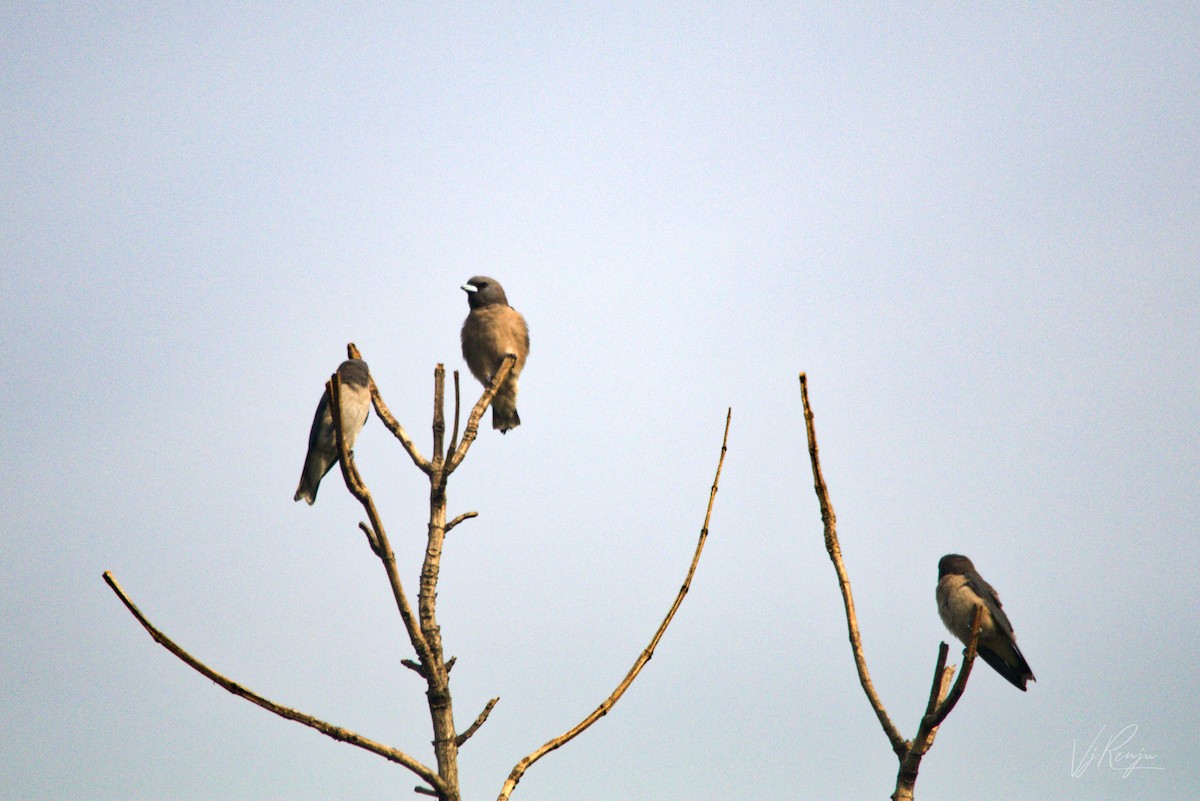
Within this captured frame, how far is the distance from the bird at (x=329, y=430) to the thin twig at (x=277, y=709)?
5.23m

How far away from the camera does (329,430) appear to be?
8117 mm

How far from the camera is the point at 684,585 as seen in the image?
3141 millimetres

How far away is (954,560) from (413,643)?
250 inches

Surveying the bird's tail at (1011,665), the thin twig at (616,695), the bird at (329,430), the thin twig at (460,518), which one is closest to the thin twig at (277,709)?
the thin twig at (616,695)

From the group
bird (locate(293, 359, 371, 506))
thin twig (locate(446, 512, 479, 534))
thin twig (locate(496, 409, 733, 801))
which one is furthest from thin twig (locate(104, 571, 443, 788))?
bird (locate(293, 359, 371, 506))

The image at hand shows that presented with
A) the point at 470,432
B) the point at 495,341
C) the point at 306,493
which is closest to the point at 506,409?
the point at 495,341

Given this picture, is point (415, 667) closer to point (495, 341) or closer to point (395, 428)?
point (395, 428)

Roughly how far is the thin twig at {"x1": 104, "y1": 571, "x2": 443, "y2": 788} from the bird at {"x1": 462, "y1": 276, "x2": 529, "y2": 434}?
623 cm

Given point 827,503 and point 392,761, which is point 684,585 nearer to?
point 827,503

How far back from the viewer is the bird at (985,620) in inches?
301

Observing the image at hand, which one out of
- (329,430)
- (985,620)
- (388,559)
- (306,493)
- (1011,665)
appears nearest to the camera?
(388,559)

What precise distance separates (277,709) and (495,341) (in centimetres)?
655

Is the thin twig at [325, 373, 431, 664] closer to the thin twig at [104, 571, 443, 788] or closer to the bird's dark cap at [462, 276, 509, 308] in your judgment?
the thin twig at [104, 571, 443, 788]

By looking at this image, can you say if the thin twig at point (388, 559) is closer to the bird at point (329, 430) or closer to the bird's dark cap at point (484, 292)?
the bird at point (329, 430)
